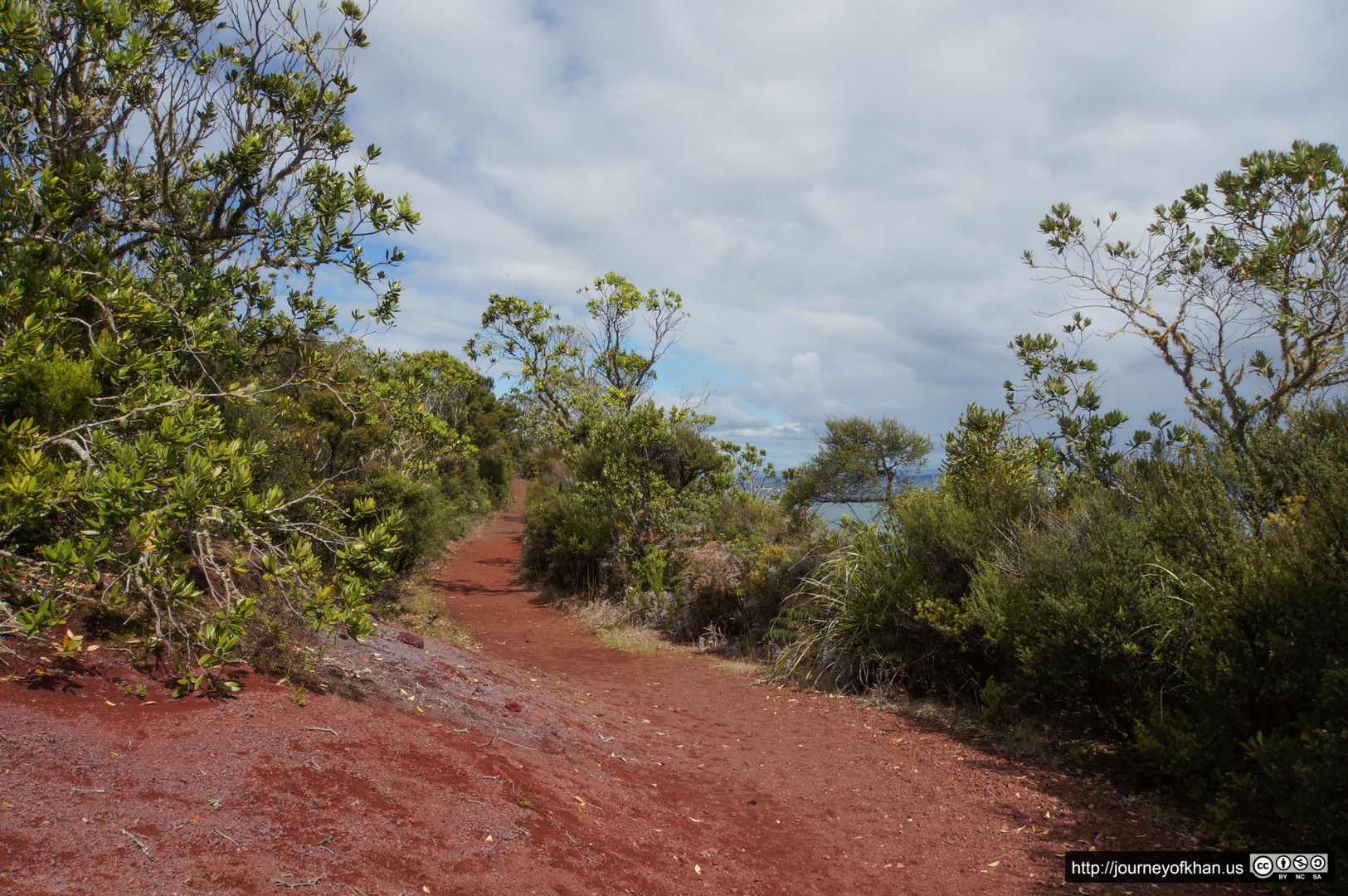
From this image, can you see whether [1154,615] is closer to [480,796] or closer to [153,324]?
[480,796]

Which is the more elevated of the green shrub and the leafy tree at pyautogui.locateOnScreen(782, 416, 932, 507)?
the leafy tree at pyautogui.locateOnScreen(782, 416, 932, 507)

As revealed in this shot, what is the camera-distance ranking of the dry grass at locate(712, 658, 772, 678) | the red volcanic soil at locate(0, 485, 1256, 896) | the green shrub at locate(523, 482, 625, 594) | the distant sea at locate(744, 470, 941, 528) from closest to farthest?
the red volcanic soil at locate(0, 485, 1256, 896)
the dry grass at locate(712, 658, 772, 678)
the distant sea at locate(744, 470, 941, 528)
the green shrub at locate(523, 482, 625, 594)

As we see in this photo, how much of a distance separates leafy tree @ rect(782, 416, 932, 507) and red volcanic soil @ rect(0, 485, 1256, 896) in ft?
35.0

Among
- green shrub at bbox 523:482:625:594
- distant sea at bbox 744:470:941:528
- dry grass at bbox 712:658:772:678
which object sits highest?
distant sea at bbox 744:470:941:528

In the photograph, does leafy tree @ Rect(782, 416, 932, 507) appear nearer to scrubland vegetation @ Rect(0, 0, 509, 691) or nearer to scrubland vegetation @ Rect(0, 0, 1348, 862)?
scrubland vegetation @ Rect(0, 0, 1348, 862)

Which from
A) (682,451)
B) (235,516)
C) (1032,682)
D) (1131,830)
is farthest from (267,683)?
(682,451)

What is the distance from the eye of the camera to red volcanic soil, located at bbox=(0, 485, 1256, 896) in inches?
120

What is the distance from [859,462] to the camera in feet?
62.4

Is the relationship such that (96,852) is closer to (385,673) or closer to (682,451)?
(385,673)

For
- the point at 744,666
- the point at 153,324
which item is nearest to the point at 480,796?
the point at 153,324

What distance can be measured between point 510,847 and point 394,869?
0.70 m

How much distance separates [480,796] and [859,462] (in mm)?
15943

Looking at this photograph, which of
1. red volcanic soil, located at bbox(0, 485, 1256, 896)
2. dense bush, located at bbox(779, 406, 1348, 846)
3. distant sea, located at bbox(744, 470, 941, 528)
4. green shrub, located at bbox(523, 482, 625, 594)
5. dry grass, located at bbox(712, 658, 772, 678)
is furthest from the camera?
green shrub, located at bbox(523, 482, 625, 594)

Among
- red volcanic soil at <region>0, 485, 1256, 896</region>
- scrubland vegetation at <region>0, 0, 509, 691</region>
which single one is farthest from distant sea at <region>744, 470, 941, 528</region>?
scrubland vegetation at <region>0, 0, 509, 691</region>
